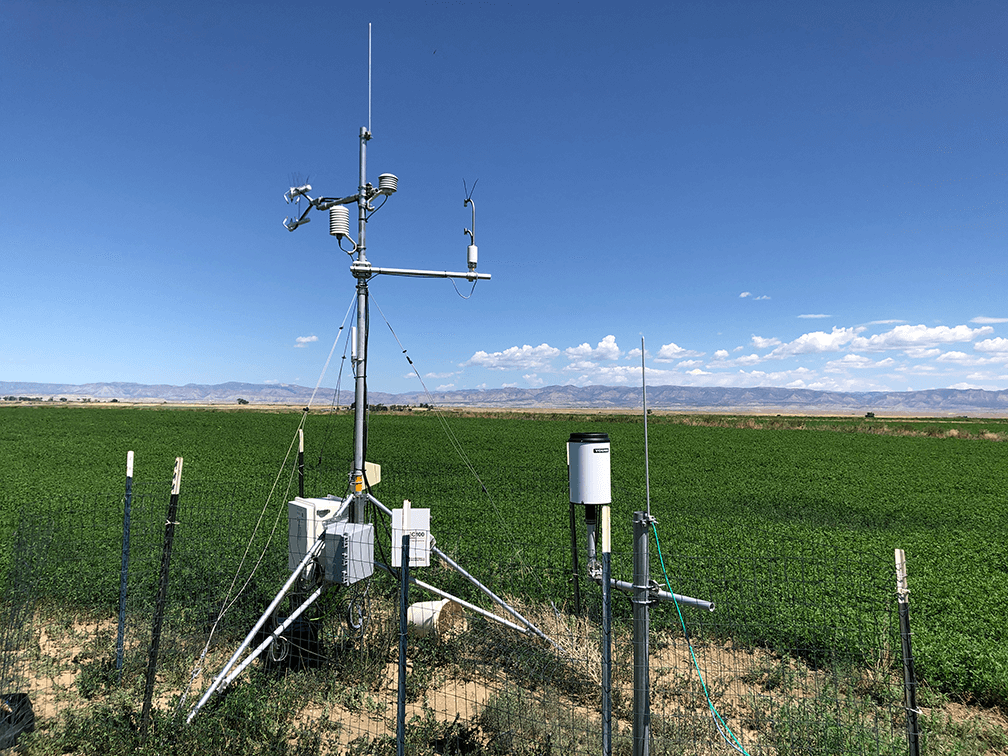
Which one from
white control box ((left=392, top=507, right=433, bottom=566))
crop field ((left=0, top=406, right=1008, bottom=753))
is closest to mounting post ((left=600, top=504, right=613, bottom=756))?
white control box ((left=392, top=507, right=433, bottom=566))

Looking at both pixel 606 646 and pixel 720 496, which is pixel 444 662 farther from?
pixel 720 496

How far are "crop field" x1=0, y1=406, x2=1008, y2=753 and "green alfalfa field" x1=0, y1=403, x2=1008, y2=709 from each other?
0.04 meters

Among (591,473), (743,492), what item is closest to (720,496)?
(743,492)

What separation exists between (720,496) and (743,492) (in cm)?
131

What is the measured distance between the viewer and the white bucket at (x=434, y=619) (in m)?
6.19

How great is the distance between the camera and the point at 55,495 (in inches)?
585

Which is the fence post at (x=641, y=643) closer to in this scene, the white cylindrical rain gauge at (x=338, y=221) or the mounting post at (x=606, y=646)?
the mounting post at (x=606, y=646)

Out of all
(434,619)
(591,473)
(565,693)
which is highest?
(591,473)

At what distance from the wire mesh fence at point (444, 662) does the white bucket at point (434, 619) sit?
0.08 ft

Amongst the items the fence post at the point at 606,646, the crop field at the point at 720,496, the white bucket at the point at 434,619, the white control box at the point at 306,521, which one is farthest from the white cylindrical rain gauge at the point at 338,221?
the white bucket at the point at 434,619

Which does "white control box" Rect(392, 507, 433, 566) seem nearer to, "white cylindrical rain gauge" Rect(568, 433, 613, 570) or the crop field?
"white cylindrical rain gauge" Rect(568, 433, 613, 570)

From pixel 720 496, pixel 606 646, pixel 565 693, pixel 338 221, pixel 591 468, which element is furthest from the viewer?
pixel 720 496

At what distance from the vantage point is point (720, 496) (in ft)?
57.3

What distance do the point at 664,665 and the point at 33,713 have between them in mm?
5927
